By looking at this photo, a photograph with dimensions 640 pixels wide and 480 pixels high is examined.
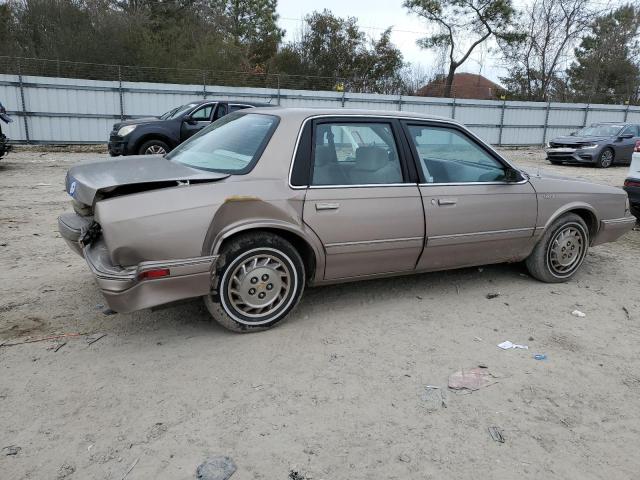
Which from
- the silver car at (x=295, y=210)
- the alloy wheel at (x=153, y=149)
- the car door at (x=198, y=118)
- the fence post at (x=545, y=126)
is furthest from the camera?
the fence post at (x=545, y=126)

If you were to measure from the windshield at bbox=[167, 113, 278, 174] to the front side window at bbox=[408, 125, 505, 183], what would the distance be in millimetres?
1261

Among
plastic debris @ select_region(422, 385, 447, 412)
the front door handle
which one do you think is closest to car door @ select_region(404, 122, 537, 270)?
the front door handle

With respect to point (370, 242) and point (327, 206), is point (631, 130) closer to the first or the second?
point (370, 242)

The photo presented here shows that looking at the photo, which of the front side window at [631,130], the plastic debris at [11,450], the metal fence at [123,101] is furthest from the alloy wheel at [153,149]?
the front side window at [631,130]

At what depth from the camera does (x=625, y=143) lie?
16.6 m

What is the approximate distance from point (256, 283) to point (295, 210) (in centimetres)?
59

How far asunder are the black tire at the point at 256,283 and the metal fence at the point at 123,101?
420 inches

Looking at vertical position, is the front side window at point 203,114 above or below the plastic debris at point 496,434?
above

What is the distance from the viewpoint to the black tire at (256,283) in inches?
138

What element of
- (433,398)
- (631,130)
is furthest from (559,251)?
(631,130)

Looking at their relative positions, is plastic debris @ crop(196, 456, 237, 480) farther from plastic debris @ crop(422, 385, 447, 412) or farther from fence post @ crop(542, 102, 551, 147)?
fence post @ crop(542, 102, 551, 147)

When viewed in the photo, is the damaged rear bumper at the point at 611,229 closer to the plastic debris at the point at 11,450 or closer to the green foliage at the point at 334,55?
the plastic debris at the point at 11,450

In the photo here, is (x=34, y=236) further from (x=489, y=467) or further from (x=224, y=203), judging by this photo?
(x=489, y=467)

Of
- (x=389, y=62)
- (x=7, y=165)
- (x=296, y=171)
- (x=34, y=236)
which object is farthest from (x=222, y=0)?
(x=296, y=171)
